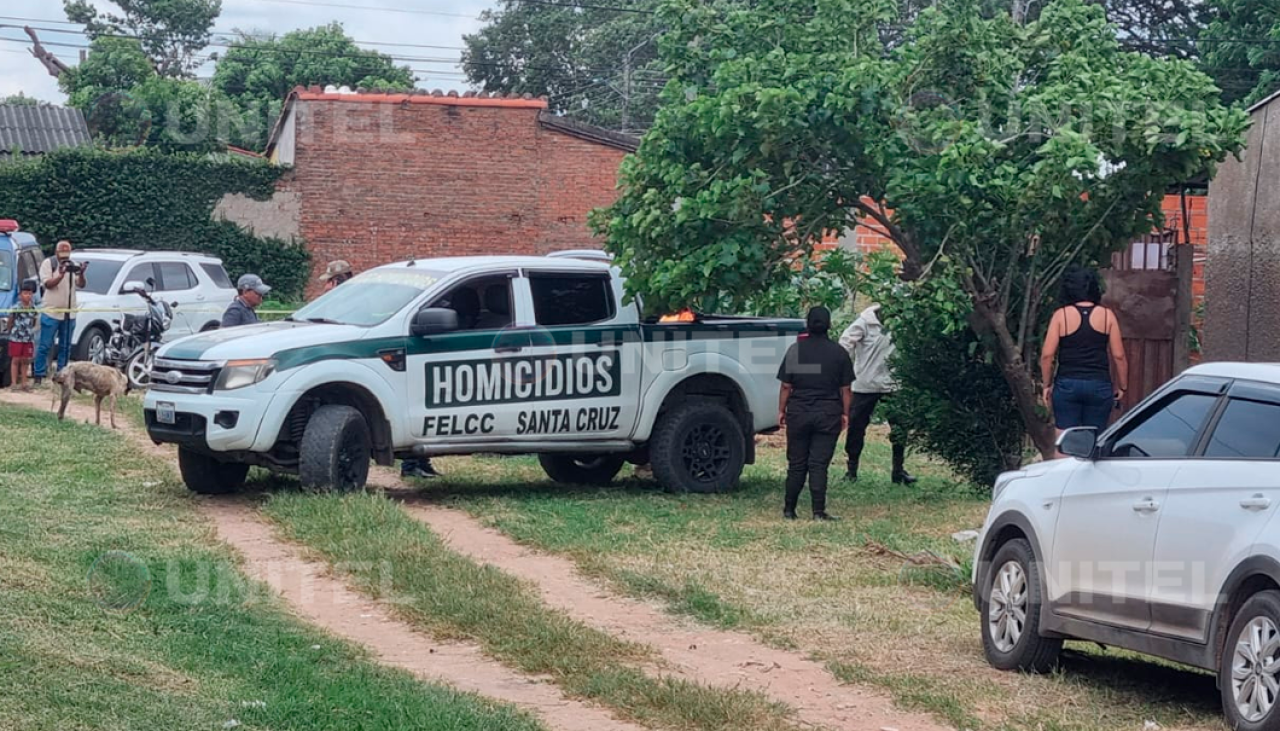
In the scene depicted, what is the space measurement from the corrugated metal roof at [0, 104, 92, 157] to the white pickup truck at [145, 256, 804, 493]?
28.1 metres

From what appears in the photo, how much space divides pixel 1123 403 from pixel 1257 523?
8.97 m

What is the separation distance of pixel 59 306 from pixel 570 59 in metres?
38.3

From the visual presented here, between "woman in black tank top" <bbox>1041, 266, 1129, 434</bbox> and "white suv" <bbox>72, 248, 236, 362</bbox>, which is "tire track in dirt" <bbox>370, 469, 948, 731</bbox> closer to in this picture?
"woman in black tank top" <bbox>1041, 266, 1129, 434</bbox>

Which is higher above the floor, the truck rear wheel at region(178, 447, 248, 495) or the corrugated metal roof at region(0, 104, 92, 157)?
the corrugated metal roof at region(0, 104, 92, 157)

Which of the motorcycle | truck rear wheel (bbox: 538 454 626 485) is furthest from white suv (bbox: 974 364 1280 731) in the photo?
the motorcycle

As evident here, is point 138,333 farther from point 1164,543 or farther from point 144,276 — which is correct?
point 1164,543

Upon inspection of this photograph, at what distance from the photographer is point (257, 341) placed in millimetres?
12867

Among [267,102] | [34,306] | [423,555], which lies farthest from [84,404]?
[267,102]

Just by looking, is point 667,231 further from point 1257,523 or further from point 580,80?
point 580,80

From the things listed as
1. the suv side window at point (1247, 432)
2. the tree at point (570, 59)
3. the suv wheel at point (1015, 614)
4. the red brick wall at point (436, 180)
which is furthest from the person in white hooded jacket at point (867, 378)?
the tree at point (570, 59)

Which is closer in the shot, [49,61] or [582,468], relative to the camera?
[582,468]

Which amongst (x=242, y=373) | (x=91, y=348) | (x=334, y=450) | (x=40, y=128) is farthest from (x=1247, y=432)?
(x=40, y=128)

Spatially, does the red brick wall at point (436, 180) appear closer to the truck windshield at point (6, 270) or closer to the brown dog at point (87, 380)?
the truck windshield at point (6, 270)

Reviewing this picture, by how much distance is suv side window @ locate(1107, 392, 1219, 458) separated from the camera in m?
7.25
